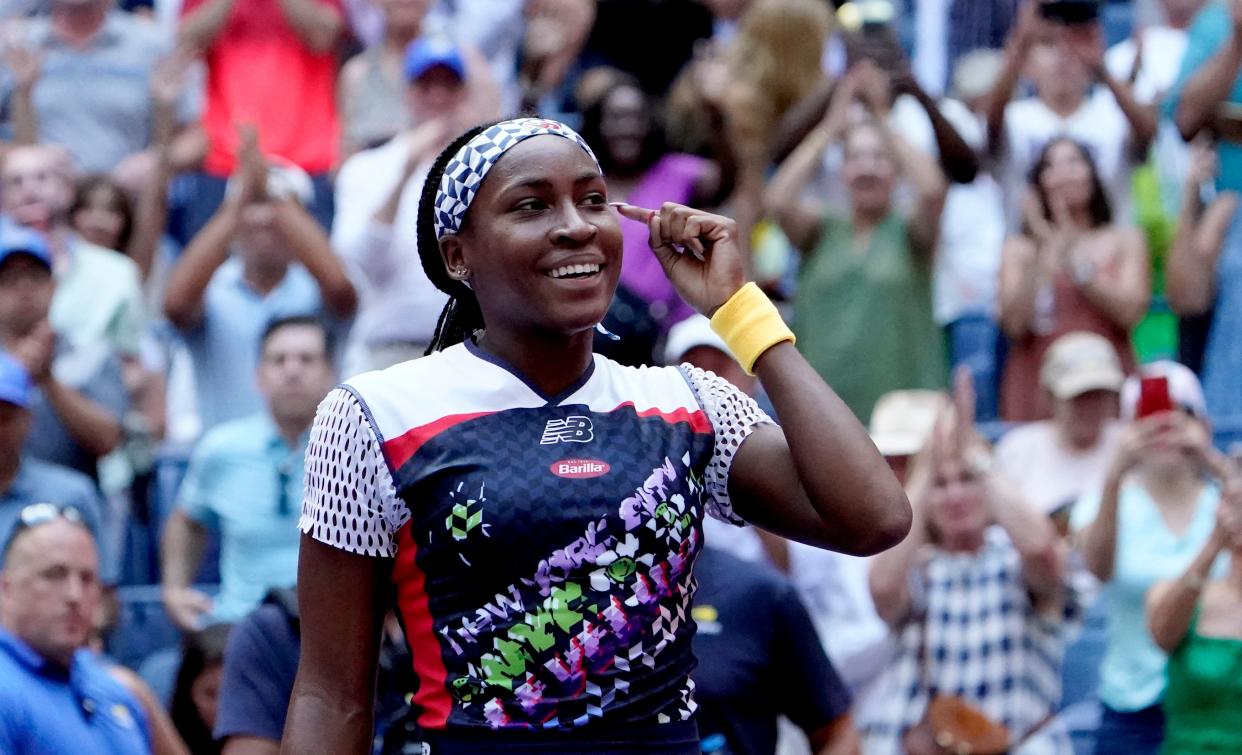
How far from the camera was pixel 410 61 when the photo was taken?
8.04 metres

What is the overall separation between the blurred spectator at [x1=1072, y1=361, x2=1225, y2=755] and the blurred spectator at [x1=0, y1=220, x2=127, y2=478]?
3384 millimetres

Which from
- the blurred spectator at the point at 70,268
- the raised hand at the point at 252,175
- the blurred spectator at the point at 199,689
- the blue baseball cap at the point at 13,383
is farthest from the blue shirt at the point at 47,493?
the raised hand at the point at 252,175

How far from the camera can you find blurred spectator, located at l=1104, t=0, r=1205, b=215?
863 cm

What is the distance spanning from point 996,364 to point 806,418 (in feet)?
18.6

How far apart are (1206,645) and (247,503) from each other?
3.12 metres

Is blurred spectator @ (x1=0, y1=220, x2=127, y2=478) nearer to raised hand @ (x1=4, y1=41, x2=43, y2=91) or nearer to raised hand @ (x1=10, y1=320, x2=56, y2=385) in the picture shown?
raised hand @ (x1=10, y1=320, x2=56, y2=385)

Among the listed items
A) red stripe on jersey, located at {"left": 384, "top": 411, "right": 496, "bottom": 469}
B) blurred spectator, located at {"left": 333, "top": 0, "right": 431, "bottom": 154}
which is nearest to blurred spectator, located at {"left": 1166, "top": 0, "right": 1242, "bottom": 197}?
blurred spectator, located at {"left": 333, "top": 0, "right": 431, "bottom": 154}

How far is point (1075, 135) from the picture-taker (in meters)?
8.47

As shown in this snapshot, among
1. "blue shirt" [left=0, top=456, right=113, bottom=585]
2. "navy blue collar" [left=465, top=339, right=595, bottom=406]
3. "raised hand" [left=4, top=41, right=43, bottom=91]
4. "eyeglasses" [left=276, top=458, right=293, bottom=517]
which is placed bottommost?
"eyeglasses" [left=276, top=458, right=293, bottom=517]

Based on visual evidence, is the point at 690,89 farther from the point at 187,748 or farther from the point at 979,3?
the point at 187,748

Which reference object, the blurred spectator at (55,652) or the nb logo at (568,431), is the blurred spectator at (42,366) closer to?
the blurred spectator at (55,652)

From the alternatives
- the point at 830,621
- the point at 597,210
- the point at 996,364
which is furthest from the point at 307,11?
the point at 597,210

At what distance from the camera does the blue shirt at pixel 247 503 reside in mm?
6809

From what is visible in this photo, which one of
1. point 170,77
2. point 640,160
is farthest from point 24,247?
point 640,160
